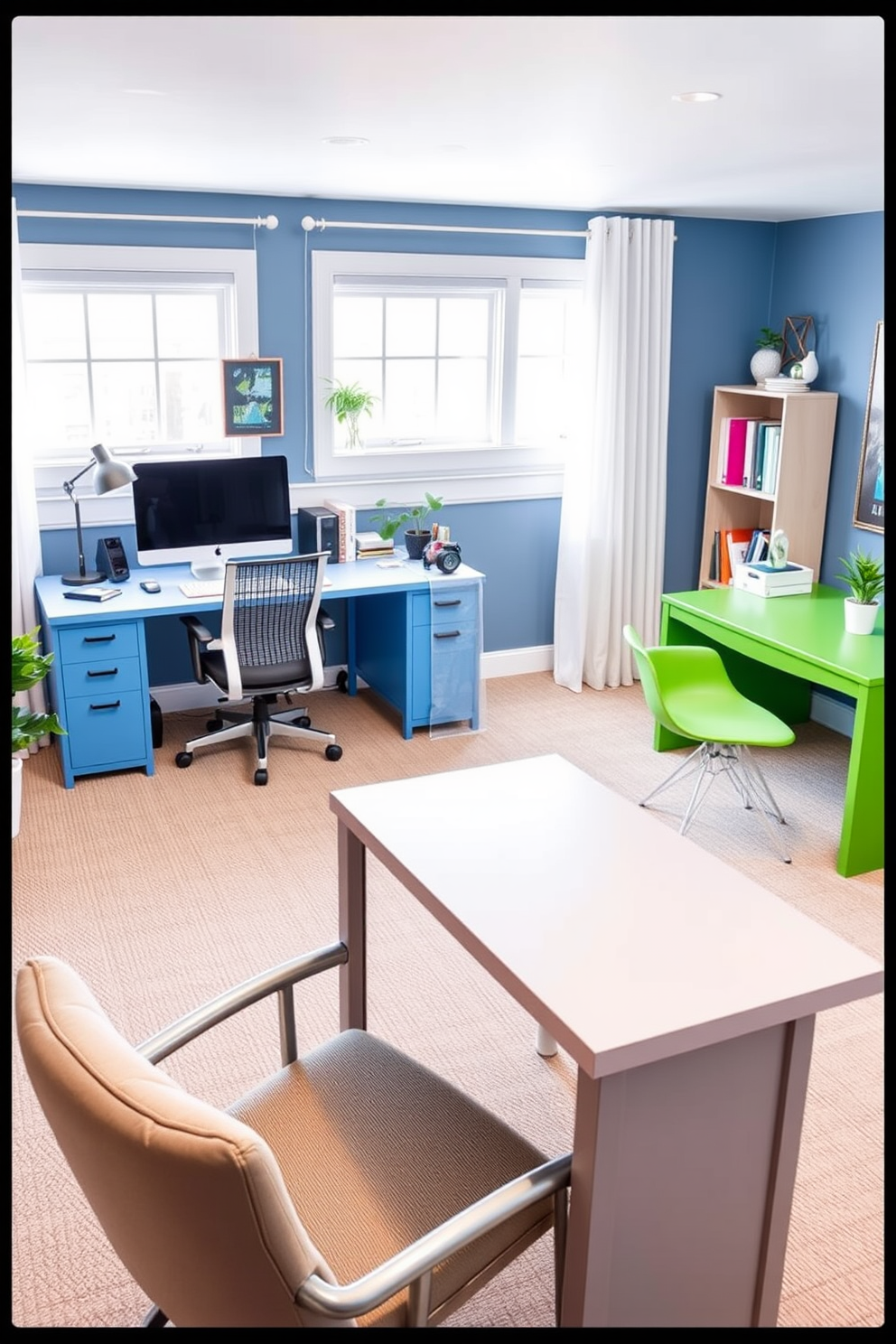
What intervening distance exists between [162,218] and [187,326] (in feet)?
1.57

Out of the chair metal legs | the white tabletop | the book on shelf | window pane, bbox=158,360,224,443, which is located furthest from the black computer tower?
the white tabletop

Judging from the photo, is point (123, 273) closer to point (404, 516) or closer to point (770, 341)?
point (404, 516)

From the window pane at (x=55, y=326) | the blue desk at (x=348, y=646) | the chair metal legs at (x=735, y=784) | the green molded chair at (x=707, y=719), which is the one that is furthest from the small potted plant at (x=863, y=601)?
the window pane at (x=55, y=326)

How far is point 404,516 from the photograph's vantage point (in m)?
5.47

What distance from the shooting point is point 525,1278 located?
7.36ft

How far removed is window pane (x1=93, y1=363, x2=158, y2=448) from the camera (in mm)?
4891

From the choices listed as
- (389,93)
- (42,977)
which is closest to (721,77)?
(389,93)

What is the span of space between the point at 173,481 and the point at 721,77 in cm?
282

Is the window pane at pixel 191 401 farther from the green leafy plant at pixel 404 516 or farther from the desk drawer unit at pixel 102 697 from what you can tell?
the desk drawer unit at pixel 102 697

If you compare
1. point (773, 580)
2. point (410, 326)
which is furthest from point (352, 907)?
point (410, 326)

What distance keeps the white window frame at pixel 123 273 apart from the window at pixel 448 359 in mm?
315

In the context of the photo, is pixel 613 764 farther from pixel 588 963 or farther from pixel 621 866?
pixel 588 963

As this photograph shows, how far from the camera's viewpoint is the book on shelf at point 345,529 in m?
5.06

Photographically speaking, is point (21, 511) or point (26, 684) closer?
point (26, 684)
